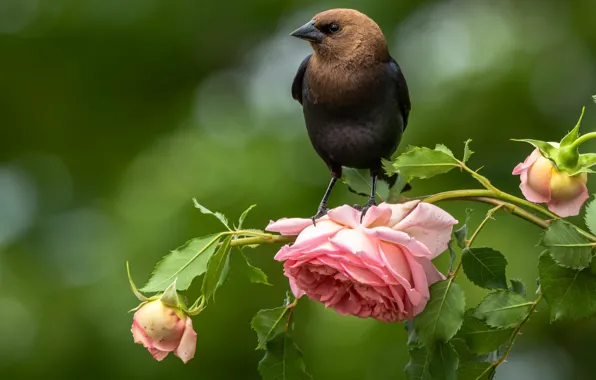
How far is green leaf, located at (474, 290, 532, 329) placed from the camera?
0.89 m


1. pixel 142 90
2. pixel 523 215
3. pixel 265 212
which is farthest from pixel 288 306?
pixel 142 90

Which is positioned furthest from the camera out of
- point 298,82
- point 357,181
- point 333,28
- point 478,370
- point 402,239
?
point 298,82

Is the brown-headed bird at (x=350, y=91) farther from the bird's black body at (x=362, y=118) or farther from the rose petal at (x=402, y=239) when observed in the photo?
the rose petal at (x=402, y=239)

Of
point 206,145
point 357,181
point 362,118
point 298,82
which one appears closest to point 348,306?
point 357,181

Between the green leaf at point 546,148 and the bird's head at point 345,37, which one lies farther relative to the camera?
the bird's head at point 345,37

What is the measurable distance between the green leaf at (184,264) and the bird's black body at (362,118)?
1.25 ft

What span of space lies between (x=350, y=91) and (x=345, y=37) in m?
0.07

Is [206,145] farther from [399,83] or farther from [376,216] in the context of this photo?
[376,216]

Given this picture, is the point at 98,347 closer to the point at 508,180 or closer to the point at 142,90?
the point at 142,90

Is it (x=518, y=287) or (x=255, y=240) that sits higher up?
(x=255, y=240)

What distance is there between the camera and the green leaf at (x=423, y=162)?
894 mm

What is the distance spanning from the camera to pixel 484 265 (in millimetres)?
917

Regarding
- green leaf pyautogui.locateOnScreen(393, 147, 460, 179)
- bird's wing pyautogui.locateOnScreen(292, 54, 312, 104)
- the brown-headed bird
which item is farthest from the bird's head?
green leaf pyautogui.locateOnScreen(393, 147, 460, 179)

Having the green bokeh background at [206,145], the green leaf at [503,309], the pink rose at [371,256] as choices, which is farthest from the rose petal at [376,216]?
the green bokeh background at [206,145]
